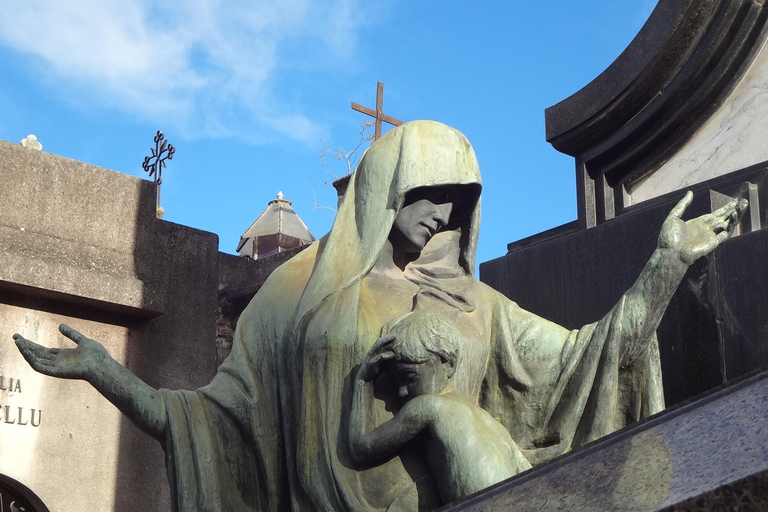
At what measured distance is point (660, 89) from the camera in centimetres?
598

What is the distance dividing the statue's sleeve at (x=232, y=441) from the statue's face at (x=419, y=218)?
620 millimetres

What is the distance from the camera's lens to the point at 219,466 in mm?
5027

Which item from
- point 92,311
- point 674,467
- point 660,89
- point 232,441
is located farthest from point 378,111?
point 674,467

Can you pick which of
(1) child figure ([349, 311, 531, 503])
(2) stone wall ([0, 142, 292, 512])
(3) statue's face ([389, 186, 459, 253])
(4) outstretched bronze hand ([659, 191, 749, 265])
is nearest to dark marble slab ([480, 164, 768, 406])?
(4) outstretched bronze hand ([659, 191, 749, 265])

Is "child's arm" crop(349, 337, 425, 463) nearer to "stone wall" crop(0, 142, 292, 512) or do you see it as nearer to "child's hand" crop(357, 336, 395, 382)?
"child's hand" crop(357, 336, 395, 382)

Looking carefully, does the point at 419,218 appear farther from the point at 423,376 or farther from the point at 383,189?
the point at 423,376

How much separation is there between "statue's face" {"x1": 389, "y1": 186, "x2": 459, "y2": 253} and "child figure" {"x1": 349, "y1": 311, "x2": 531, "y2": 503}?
530 millimetres

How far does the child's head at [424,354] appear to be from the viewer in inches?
179

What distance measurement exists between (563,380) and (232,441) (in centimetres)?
129

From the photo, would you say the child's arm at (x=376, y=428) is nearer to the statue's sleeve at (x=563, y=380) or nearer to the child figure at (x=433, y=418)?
the child figure at (x=433, y=418)

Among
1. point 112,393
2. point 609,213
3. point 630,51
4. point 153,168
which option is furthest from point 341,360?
point 153,168

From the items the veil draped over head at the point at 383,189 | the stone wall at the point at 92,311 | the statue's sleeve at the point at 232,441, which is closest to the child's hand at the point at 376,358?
the veil draped over head at the point at 383,189

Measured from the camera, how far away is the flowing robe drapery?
4770 millimetres

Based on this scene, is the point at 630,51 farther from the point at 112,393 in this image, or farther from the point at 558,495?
the point at 558,495
